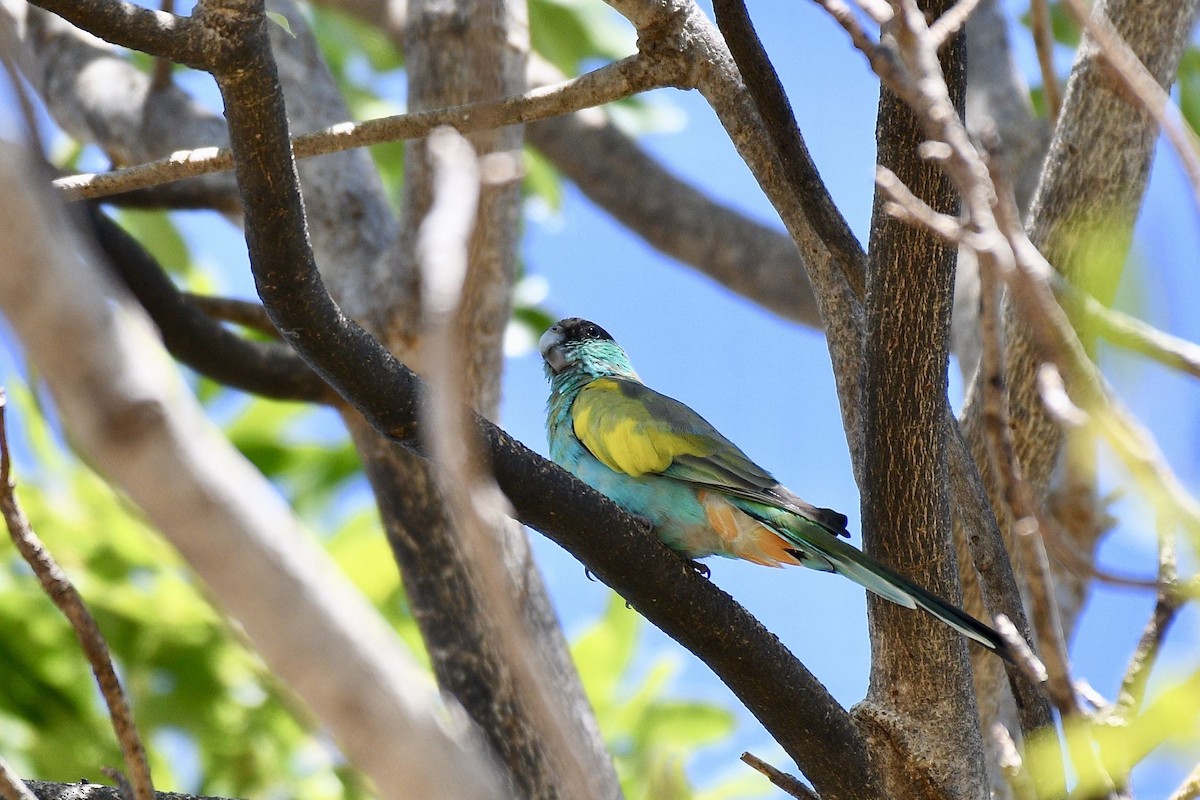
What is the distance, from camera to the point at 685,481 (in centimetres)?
384

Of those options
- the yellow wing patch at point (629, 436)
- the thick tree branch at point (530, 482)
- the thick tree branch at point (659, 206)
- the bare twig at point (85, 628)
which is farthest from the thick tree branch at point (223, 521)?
the thick tree branch at point (659, 206)

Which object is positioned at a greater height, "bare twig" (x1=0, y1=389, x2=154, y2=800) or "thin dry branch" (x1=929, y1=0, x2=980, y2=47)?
"thin dry branch" (x1=929, y1=0, x2=980, y2=47)

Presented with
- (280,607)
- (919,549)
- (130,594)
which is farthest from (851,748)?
(130,594)

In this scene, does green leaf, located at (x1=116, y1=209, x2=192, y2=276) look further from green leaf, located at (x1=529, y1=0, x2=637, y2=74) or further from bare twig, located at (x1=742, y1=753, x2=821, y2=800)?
bare twig, located at (x1=742, y1=753, x2=821, y2=800)

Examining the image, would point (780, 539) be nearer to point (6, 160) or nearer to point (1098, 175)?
point (1098, 175)

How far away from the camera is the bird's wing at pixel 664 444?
369 cm

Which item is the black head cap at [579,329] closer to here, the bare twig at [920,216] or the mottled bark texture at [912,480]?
the mottled bark texture at [912,480]

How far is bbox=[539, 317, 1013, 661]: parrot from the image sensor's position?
351 centimetres

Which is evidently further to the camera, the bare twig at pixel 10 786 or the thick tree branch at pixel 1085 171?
the thick tree branch at pixel 1085 171

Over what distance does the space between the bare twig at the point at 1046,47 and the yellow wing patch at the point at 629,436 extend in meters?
1.56

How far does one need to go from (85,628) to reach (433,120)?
1.72m

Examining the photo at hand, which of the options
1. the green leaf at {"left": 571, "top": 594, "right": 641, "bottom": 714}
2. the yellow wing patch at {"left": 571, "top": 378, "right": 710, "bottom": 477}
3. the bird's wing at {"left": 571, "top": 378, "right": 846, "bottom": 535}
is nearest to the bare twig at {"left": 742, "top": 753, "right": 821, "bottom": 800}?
the bird's wing at {"left": 571, "top": 378, "right": 846, "bottom": 535}

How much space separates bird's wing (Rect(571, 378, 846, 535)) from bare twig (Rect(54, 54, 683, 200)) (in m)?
1.08

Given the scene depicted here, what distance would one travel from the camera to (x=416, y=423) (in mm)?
2627
